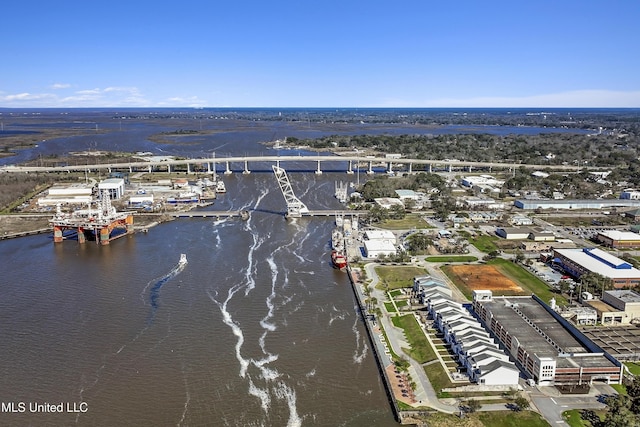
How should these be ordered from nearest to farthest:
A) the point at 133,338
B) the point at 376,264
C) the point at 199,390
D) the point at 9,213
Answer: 1. the point at 199,390
2. the point at 133,338
3. the point at 376,264
4. the point at 9,213

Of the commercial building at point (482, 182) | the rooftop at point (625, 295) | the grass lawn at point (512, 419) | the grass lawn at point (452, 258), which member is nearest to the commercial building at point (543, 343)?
the grass lawn at point (512, 419)

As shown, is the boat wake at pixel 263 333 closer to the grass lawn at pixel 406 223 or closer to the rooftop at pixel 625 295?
the grass lawn at pixel 406 223

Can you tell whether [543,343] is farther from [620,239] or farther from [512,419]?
[620,239]

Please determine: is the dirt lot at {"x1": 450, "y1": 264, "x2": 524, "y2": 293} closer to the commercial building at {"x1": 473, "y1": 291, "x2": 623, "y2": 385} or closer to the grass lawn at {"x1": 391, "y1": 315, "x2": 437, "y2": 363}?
the commercial building at {"x1": 473, "y1": 291, "x2": 623, "y2": 385}

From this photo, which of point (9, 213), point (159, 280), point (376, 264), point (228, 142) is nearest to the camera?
point (159, 280)

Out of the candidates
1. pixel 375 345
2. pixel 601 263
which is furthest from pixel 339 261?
pixel 601 263

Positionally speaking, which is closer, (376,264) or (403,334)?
(403,334)

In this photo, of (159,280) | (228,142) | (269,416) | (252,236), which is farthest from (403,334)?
(228,142)

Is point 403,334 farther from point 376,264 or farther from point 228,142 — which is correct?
point 228,142
